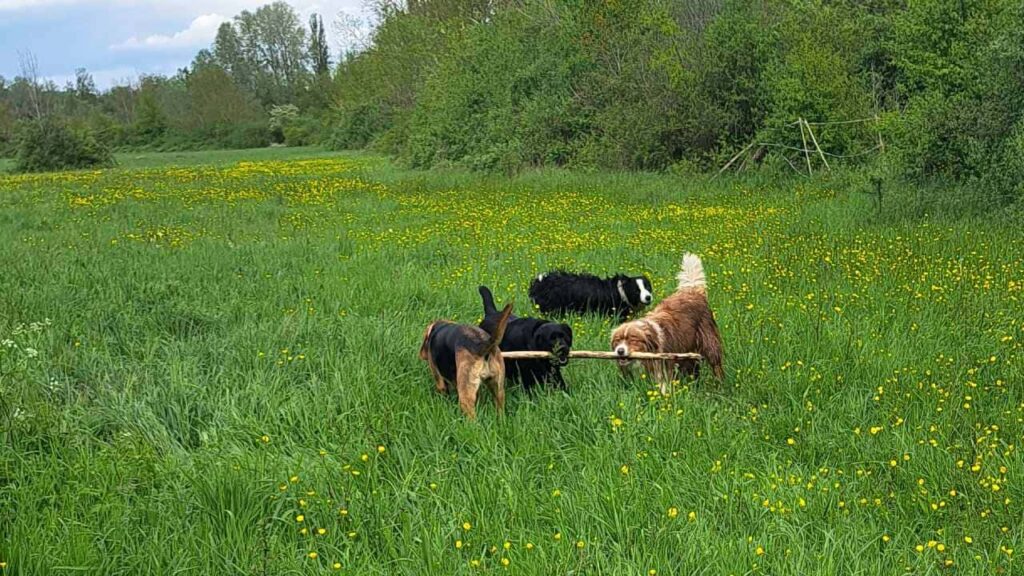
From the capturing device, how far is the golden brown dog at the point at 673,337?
5172 millimetres

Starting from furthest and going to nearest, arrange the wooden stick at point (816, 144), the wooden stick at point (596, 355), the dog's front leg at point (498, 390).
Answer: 1. the wooden stick at point (816, 144)
2. the wooden stick at point (596, 355)
3. the dog's front leg at point (498, 390)

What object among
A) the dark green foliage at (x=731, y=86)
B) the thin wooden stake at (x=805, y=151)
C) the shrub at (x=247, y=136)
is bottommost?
the thin wooden stake at (x=805, y=151)

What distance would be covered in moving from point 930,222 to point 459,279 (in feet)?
21.4

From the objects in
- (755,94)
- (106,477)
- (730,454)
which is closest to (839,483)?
(730,454)

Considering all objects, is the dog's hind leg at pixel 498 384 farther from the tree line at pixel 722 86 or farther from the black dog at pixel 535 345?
the tree line at pixel 722 86

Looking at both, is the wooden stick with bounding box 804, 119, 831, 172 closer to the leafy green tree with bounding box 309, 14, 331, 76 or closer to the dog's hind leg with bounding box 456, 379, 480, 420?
the dog's hind leg with bounding box 456, 379, 480, 420

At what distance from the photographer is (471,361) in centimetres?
451

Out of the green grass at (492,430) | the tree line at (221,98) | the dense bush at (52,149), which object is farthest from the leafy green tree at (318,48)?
the green grass at (492,430)

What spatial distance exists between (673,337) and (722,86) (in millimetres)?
15249

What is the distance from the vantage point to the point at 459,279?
8.27m

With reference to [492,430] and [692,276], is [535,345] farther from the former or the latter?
[692,276]

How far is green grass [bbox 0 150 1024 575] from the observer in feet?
10.9

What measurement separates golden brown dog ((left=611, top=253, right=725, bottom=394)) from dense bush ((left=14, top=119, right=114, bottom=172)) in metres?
40.8

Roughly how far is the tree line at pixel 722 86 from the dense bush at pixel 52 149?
628 inches
